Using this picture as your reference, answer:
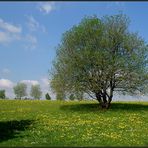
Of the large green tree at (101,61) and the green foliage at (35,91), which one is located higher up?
the green foliage at (35,91)

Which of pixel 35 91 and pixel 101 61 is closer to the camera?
pixel 101 61

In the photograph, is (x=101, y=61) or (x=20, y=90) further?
(x=20, y=90)

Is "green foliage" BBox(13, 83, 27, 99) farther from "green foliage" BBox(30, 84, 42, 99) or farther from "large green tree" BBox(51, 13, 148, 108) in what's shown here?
"large green tree" BBox(51, 13, 148, 108)

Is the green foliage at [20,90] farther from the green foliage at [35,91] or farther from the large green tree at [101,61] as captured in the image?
the large green tree at [101,61]

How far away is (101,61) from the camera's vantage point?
175ft

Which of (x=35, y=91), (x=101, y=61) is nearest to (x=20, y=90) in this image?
(x=35, y=91)

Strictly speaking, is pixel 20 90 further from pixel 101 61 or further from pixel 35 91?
pixel 101 61

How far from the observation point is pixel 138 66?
54312 millimetres

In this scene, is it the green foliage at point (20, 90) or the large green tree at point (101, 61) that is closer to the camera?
the large green tree at point (101, 61)

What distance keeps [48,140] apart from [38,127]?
7.33 m

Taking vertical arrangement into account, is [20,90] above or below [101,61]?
above

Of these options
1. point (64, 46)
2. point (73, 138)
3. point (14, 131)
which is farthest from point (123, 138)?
point (64, 46)

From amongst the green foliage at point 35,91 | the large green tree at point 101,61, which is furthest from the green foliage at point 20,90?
the large green tree at point 101,61

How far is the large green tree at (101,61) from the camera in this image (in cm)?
5378
